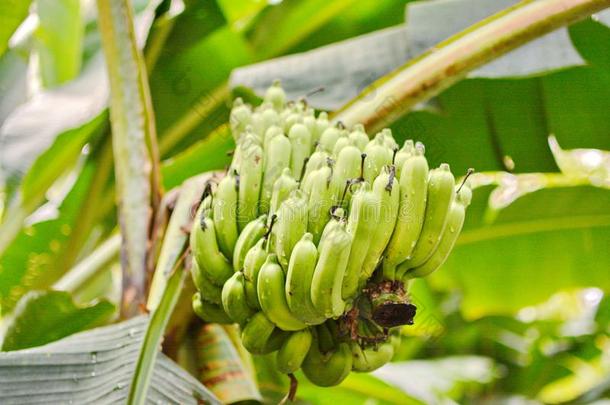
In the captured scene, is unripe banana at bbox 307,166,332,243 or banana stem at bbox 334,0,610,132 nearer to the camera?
unripe banana at bbox 307,166,332,243

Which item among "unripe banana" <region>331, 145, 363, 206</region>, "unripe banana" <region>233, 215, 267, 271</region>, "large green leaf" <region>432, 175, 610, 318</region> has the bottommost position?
"large green leaf" <region>432, 175, 610, 318</region>

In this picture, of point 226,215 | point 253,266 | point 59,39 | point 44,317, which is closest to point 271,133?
point 226,215

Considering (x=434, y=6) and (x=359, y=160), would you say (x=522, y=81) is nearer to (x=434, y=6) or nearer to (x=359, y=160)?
(x=434, y=6)

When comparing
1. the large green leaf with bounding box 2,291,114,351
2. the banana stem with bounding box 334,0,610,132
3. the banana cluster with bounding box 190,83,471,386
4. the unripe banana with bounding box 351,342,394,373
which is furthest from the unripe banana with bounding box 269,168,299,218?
the large green leaf with bounding box 2,291,114,351

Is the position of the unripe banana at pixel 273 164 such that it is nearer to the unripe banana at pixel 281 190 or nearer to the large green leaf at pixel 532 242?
the unripe banana at pixel 281 190

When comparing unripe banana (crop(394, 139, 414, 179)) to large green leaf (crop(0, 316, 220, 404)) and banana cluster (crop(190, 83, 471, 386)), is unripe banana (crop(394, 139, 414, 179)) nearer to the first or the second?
banana cluster (crop(190, 83, 471, 386))

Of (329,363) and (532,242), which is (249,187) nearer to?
(329,363)

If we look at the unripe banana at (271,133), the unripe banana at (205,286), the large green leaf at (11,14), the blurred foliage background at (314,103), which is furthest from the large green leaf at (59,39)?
the unripe banana at (205,286)
